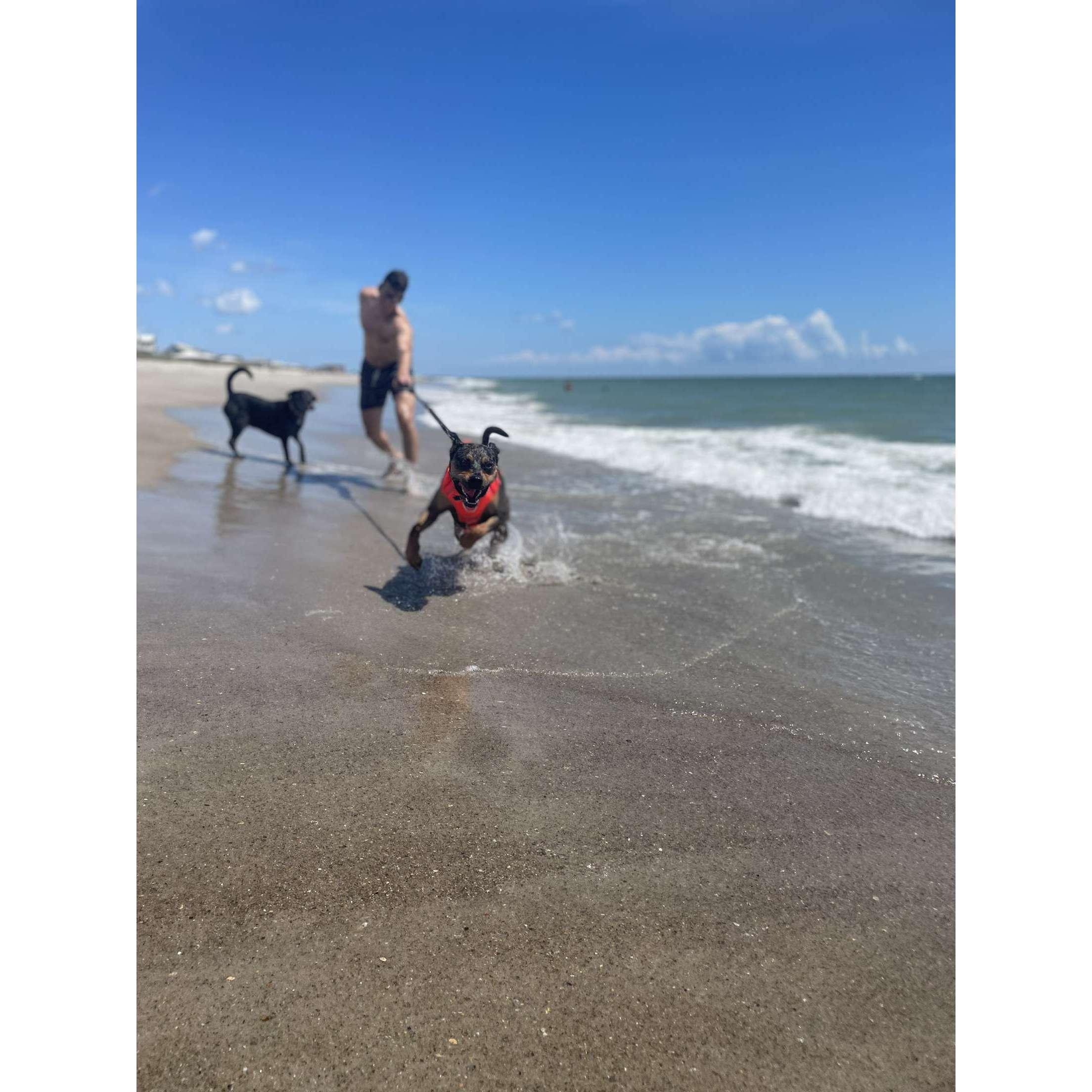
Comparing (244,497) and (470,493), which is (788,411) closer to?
(244,497)

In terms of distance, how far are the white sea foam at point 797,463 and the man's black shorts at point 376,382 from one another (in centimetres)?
403

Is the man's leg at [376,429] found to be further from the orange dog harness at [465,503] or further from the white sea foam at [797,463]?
the orange dog harness at [465,503]

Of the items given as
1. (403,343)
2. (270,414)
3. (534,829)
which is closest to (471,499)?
(534,829)

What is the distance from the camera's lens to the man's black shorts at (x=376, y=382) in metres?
8.59

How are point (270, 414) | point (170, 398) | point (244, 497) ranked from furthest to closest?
point (170, 398) < point (270, 414) < point (244, 497)

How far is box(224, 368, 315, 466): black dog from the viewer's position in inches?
355

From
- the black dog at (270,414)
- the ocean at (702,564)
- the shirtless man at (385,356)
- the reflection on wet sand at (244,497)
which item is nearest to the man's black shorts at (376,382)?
the shirtless man at (385,356)

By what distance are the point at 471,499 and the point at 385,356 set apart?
4.99 m

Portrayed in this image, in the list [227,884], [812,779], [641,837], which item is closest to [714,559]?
[812,779]

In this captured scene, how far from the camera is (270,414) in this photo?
920 cm

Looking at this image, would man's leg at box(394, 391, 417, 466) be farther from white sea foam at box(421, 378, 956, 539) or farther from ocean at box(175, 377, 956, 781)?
white sea foam at box(421, 378, 956, 539)
